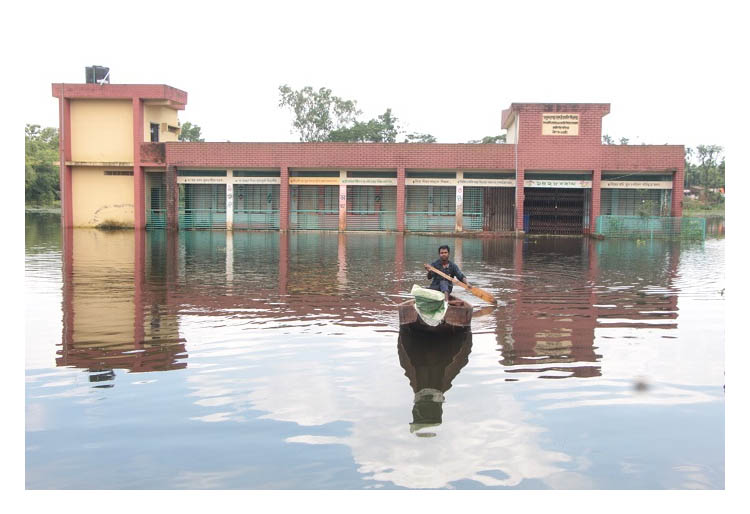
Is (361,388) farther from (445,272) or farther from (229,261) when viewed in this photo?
(229,261)

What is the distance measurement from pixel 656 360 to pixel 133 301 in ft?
30.3

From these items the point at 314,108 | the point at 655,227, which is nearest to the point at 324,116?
the point at 314,108

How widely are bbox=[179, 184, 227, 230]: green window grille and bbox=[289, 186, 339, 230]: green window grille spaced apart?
3.91 meters

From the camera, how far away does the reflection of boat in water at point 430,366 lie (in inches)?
297

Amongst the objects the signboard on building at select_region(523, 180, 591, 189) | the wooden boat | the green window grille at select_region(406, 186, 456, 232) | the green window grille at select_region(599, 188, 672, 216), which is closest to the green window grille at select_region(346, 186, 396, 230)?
the green window grille at select_region(406, 186, 456, 232)

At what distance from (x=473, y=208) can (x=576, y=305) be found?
89.2ft

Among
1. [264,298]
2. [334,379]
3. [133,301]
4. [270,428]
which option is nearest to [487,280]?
[264,298]

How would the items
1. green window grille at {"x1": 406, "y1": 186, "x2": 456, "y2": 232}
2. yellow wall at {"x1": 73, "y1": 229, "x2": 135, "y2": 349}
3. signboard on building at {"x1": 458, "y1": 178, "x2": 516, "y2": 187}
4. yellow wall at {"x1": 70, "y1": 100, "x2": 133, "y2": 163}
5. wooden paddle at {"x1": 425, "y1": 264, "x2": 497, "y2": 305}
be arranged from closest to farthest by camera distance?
yellow wall at {"x1": 73, "y1": 229, "x2": 135, "y2": 349}
wooden paddle at {"x1": 425, "y1": 264, "x2": 497, "y2": 305}
signboard on building at {"x1": 458, "y1": 178, "x2": 516, "y2": 187}
yellow wall at {"x1": 70, "y1": 100, "x2": 133, "y2": 163}
green window grille at {"x1": 406, "y1": 186, "x2": 456, "y2": 232}

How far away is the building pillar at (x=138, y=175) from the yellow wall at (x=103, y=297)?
39.3 ft

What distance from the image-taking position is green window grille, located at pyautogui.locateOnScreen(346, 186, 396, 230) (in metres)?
41.8

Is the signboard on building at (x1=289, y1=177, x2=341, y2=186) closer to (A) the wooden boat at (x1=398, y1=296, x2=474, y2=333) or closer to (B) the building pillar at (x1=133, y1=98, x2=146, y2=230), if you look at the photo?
(B) the building pillar at (x1=133, y1=98, x2=146, y2=230)

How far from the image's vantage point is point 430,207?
4184 centimetres
